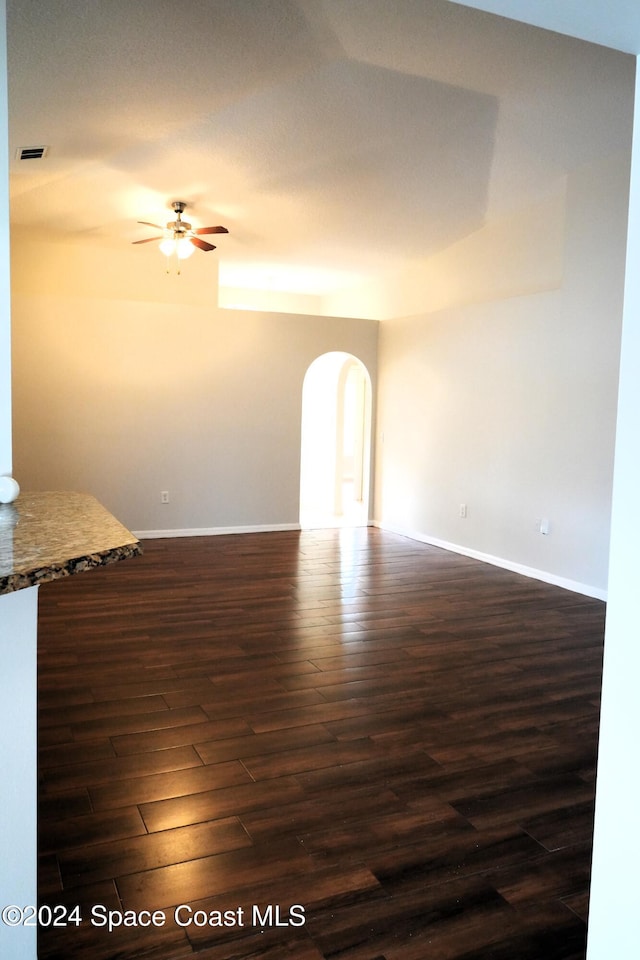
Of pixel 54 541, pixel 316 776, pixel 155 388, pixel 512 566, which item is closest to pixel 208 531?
pixel 155 388

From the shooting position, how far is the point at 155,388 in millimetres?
6840

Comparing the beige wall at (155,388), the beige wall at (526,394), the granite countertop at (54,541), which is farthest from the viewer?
the beige wall at (155,388)

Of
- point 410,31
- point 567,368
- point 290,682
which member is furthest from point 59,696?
point 567,368

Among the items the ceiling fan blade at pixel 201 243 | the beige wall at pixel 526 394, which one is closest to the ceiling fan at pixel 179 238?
the ceiling fan blade at pixel 201 243

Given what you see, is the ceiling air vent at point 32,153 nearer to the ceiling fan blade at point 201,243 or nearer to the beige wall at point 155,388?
the ceiling fan blade at point 201,243

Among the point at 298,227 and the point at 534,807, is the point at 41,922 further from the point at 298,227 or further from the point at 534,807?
the point at 298,227

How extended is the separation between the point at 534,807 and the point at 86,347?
564 cm

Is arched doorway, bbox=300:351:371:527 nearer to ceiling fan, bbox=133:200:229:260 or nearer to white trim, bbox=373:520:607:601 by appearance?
white trim, bbox=373:520:607:601

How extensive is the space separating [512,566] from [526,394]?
1.45 meters

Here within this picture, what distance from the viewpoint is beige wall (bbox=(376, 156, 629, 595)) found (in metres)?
4.97

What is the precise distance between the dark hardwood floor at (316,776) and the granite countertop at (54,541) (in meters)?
1.07

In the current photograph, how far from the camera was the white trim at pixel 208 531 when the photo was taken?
22.7 ft

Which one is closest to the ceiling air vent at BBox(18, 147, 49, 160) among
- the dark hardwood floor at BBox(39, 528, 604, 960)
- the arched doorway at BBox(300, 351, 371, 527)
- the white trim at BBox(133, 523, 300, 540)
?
the dark hardwood floor at BBox(39, 528, 604, 960)

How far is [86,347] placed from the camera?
6.55 m
